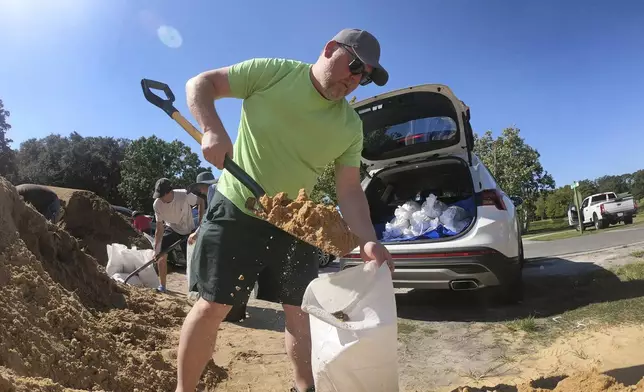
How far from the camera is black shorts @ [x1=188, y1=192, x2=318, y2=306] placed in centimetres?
200

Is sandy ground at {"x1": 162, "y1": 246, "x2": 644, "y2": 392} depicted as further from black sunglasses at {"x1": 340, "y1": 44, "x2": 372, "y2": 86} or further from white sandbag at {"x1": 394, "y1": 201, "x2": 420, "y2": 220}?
black sunglasses at {"x1": 340, "y1": 44, "x2": 372, "y2": 86}

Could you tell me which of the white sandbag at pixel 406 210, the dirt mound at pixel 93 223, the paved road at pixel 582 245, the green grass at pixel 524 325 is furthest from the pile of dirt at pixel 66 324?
the paved road at pixel 582 245

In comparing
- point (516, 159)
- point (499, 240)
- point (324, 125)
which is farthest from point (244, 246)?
point (516, 159)

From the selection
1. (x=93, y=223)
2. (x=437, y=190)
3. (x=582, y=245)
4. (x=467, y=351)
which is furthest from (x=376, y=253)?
(x=582, y=245)

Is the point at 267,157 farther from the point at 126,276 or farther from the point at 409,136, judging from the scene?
the point at 126,276

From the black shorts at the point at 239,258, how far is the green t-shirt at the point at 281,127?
0.31ft

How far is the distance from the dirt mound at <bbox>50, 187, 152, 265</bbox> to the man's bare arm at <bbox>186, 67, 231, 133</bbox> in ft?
23.5

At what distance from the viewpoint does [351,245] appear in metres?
1.87

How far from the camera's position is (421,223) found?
4582mm

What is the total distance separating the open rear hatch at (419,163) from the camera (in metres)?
4.59

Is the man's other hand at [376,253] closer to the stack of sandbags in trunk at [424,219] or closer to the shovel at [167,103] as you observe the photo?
the shovel at [167,103]

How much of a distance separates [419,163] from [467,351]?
7.83 ft

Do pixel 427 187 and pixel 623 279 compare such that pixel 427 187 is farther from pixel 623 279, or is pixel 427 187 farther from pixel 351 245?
pixel 351 245

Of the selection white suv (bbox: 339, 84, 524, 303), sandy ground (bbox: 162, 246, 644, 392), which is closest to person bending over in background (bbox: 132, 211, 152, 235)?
sandy ground (bbox: 162, 246, 644, 392)
